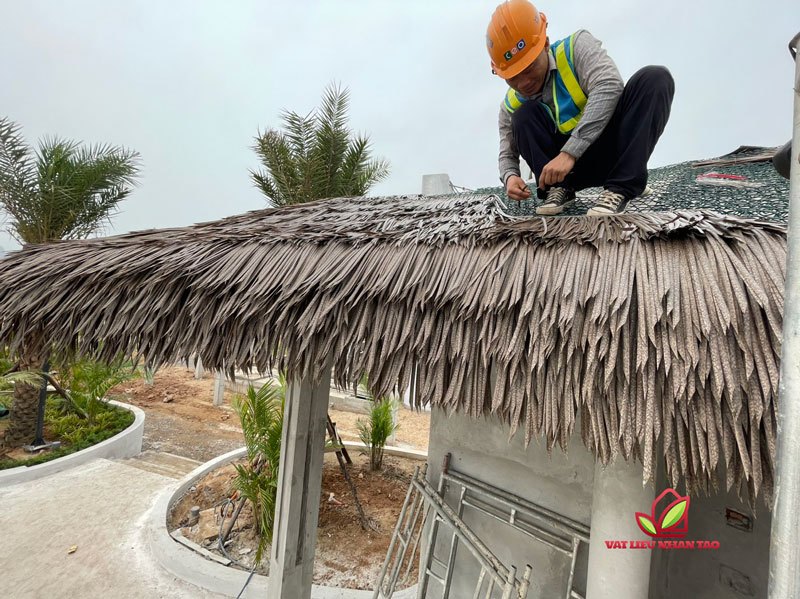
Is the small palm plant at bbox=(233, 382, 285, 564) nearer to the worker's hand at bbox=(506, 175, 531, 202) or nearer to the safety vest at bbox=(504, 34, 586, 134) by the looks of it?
the worker's hand at bbox=(506, 175, 531, 202)

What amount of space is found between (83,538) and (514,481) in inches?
179

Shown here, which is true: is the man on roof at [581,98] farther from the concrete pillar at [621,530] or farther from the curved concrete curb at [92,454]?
the curved concrete curb at [92,454]

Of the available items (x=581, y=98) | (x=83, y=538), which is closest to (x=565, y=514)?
(x=581, y=98)

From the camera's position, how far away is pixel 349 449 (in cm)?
647

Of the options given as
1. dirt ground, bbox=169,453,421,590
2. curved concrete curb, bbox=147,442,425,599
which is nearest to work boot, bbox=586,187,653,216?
curved concrete curb, bbox=147,442,425,599

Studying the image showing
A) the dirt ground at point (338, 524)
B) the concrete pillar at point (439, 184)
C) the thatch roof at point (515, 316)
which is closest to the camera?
the thatch roof at point (515, 316)

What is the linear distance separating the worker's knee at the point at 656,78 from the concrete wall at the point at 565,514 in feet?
5.69

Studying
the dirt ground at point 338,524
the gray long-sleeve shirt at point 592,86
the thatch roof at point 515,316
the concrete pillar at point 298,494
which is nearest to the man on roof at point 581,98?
the gray long-sleeve shirt at point 592,86

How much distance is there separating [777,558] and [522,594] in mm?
1620

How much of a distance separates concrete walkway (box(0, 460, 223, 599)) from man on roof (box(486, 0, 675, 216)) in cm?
440

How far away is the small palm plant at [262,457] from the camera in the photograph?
376 cm

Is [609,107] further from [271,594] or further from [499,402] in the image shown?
[271,594]

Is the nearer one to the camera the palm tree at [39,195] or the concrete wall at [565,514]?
the concrete wall at [565,514]

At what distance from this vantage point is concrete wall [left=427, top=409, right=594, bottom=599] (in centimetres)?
222
